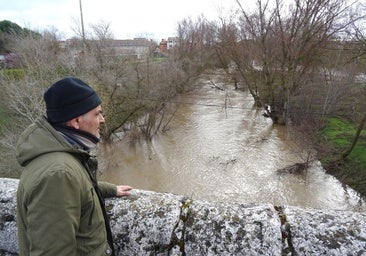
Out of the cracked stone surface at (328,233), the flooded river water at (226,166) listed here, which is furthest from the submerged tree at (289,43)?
the cracked stone surface at (328,233)

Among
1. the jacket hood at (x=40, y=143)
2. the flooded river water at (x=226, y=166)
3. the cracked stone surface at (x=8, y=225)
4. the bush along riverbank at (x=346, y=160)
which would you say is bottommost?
the flooded river water at (x=226, y=166)

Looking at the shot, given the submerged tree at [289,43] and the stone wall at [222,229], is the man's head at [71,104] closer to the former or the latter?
the stone wall at [222,229]

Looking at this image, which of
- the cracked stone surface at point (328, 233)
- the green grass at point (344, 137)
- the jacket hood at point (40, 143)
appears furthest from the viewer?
the green grass at point (344, 137)

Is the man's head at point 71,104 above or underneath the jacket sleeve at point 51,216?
above

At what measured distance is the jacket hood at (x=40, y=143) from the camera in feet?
4.07

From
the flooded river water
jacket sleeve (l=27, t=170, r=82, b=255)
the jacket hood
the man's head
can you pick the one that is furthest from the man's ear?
the flooded river water

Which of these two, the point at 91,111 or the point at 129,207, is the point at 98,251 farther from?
the point at 91,111

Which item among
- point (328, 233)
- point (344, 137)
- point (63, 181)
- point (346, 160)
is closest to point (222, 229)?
point (328, 233)

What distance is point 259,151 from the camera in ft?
50.4

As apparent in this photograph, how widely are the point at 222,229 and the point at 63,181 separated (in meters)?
0.82

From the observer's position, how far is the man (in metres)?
1.14

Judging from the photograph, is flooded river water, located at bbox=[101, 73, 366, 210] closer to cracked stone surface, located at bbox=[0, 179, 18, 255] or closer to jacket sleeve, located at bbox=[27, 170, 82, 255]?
cracked stone surface, located at bbox=[0, 179, 18, 255]

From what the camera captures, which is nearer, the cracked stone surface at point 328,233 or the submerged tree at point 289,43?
the cracked stone surface at point 328,233

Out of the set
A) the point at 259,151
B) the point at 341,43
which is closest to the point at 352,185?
the point at 259,151
